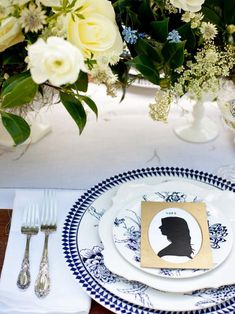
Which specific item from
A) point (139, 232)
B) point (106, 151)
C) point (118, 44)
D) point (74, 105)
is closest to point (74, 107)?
point (74, 105)

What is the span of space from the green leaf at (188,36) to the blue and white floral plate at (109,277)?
22 centimetres

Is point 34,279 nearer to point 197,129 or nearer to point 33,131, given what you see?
point 33,131

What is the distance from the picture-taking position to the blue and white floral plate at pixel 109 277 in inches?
26.5

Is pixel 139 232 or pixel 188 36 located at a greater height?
pixel 188 36

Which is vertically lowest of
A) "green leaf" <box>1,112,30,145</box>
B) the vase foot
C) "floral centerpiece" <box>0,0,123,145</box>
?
"green leaf" <box>1,112,30,145</box>

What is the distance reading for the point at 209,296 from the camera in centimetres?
68

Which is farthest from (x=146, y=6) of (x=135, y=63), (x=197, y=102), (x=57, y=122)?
(x=57, y=122)

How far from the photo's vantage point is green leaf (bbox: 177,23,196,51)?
2.53ft

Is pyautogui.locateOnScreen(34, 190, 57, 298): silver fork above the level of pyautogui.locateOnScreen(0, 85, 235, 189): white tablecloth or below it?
below

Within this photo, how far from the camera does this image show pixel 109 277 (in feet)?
2.33

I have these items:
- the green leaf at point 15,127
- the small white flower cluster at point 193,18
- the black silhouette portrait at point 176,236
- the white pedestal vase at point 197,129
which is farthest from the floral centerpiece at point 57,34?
the white pedestal vase at point 197,129

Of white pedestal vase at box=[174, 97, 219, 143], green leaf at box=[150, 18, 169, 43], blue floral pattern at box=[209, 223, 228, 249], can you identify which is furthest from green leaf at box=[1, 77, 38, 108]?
white pedestal vase at box=[174, 97, 219, 143]

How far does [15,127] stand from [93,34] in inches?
6.4

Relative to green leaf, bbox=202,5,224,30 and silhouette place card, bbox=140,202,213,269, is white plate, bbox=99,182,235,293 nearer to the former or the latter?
silhouette place card, bbox=140,202,213,269
